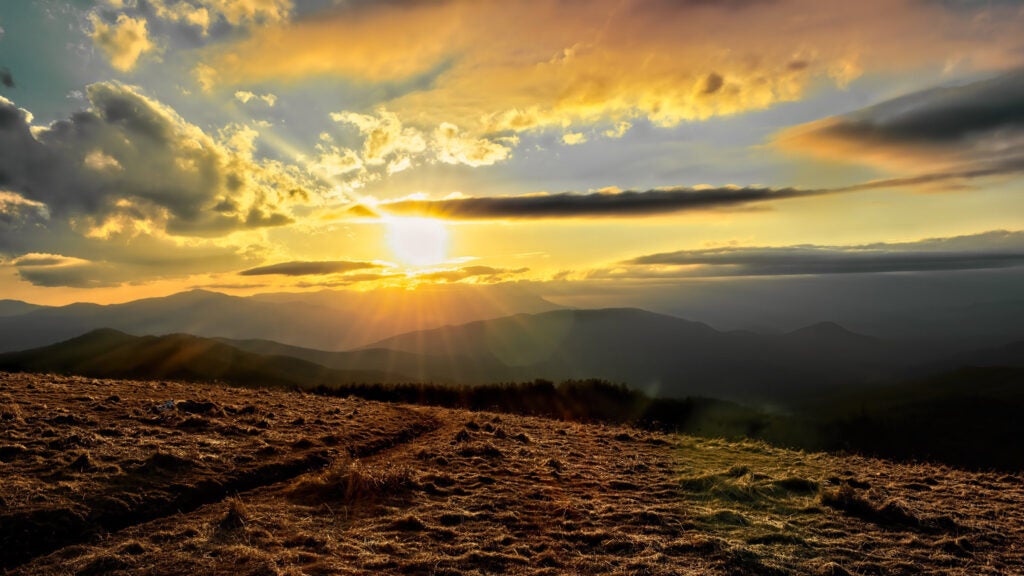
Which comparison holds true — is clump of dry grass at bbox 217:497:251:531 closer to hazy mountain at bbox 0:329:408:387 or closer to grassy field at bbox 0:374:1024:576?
grassy field at bbox 0:374:1024:576

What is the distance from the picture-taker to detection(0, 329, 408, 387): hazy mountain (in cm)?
9981

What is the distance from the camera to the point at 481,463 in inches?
668

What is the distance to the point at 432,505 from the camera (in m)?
12.6

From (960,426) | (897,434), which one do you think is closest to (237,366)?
(897,434)

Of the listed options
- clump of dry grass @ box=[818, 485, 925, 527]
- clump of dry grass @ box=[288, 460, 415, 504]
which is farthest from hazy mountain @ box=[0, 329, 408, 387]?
clump of dry grass @ box=[818, 485, 925, 527]

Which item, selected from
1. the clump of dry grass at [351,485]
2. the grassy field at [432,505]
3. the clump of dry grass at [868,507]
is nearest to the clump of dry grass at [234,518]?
the grassy field at [432,505]

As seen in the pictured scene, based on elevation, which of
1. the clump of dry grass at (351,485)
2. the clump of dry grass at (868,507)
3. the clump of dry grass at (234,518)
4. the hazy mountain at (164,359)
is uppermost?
the clump of dry grass at (234,518)

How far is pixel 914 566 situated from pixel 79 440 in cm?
2215

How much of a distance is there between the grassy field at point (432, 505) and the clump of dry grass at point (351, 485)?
0.19 ft

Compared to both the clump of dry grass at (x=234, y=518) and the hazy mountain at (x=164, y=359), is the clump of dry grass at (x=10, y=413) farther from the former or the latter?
the hazy mountain at (x=164, y=359)

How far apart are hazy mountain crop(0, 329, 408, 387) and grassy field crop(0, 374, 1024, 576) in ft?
265

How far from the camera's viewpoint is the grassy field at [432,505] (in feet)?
31.0

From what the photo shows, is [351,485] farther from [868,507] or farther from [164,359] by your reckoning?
[164,359]

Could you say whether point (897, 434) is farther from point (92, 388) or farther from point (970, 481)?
point (92, 388)
